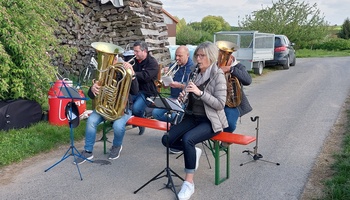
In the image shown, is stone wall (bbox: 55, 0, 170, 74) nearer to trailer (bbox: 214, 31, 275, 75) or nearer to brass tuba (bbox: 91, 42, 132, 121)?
trailer (bbox: 214, 31, 275, 75)

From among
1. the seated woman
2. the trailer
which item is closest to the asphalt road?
the seated woman

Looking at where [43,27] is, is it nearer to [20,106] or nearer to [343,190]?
[20,106]

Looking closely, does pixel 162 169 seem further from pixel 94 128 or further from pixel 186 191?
pixel 94 128

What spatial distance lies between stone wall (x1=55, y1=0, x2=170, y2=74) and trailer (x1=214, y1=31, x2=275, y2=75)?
4070mm

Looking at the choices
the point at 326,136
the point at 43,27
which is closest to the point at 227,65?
the point at 326,136

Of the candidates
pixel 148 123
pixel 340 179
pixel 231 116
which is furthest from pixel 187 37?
pixel 340 179

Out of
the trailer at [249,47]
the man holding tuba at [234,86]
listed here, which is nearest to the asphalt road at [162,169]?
the man holding tuba at [234,86]

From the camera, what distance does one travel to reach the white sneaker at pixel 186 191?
4.07 metres

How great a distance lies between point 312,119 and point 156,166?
3999 millimetres

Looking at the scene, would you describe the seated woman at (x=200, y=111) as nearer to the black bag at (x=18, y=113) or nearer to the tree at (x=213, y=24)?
the black bag at (x=18, y=113)

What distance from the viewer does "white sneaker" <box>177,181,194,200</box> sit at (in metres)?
4.07

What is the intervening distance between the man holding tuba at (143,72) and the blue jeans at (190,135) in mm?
1609

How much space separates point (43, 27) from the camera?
A: 656cm

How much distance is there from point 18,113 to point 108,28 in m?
6.11
